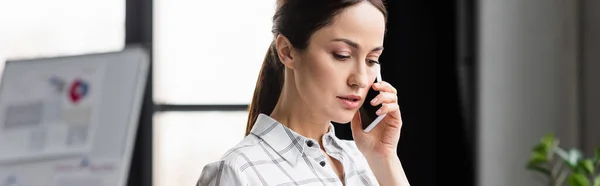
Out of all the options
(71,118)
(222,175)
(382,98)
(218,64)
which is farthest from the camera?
(218,64)

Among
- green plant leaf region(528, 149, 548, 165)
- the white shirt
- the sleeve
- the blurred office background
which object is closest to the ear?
the white shirt

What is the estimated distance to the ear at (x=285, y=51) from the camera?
143 cm

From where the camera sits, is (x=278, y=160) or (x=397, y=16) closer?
(x=278, y=160)

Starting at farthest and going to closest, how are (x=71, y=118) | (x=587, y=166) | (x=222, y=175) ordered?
(x=587, y=166)
(x=222, y=175)
(x=71, y=118)

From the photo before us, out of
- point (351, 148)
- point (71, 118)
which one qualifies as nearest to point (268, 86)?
point (351, 148)

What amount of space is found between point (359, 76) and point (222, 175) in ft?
0.90

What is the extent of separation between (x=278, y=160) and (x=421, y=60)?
130 cm

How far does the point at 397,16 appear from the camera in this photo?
2.62 meters

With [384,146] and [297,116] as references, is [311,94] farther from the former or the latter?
[384,146]

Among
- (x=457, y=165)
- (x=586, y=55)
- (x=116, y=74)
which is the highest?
(x=116, y=74)

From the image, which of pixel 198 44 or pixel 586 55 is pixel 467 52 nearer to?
pixel 586 55

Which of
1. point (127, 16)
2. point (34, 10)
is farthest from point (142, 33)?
point (34, 10)

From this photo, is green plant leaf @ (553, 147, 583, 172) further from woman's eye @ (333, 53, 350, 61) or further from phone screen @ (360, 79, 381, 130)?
woman's eye @ (333, 53, 350, 61)

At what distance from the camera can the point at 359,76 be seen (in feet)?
4.63
